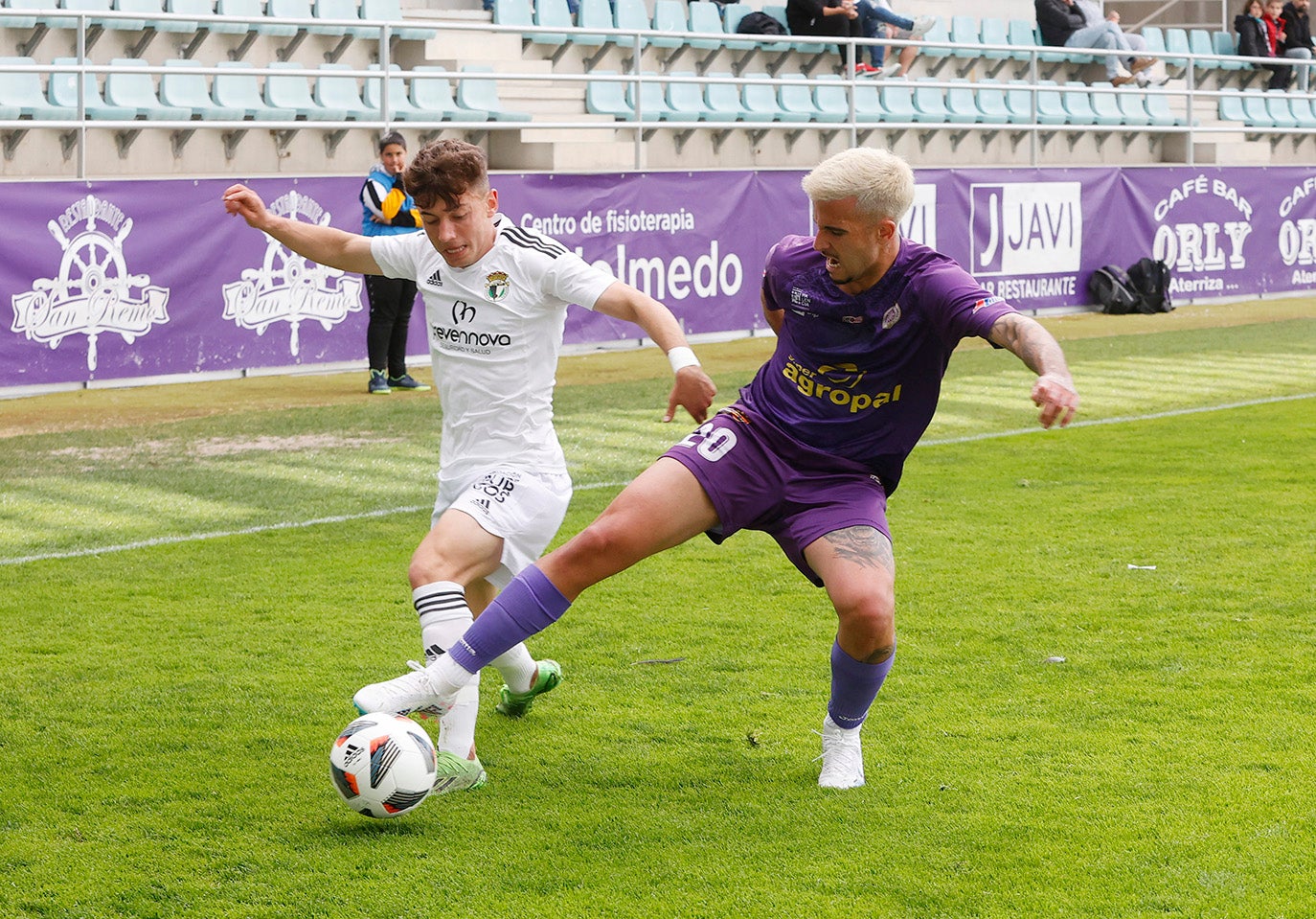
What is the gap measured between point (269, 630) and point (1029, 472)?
16.4 ft

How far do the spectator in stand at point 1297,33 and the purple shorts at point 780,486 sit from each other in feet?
77.4

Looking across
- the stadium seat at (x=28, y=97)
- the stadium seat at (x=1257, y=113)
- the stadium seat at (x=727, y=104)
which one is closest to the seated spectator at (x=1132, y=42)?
the stadium seat at (x=1257, y=113)

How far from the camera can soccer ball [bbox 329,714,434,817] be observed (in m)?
3.89

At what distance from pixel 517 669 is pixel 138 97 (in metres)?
11.0

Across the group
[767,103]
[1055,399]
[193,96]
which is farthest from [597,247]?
[1055,399]

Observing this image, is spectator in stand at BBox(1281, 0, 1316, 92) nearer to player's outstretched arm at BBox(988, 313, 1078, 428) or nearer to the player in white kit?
the player in white kit

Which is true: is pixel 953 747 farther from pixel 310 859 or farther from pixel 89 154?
pixel 89 154

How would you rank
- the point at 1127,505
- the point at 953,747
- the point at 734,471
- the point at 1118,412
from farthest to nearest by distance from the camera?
the point at 1118,412 < the point at 1127,505 < the point at 953,747 < the point at 734,471

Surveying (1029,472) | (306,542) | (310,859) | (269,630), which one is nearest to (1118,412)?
(1029,472)

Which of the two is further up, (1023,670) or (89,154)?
(89,154)

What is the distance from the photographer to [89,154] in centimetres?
1419

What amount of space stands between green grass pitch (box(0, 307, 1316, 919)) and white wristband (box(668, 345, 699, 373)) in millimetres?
1149

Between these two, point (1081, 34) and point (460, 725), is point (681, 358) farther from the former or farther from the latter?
point (1081, 34)

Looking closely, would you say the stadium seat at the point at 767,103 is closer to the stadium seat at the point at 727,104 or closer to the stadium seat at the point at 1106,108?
the stadium seat at the point at 727,104
